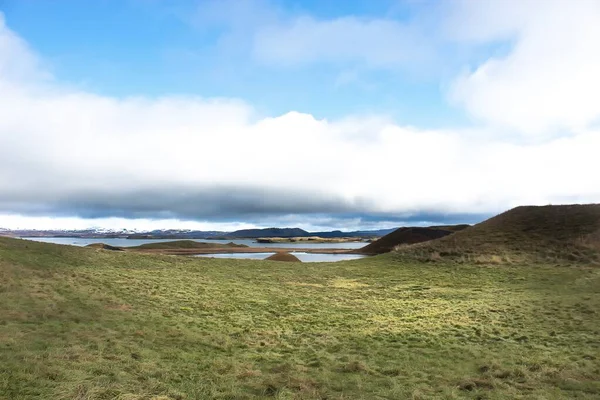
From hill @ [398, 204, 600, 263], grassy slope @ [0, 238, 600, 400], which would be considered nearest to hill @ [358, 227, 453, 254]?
hill @ [398, 204, 600, 263]

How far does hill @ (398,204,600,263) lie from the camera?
42.7 meters

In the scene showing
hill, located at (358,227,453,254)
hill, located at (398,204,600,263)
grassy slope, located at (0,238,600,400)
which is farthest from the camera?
hill, located at (358,227,453,254)

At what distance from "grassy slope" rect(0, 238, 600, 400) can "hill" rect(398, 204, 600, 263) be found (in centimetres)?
957

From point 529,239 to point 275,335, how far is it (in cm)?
4341

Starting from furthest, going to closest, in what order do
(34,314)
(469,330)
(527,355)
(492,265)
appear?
(492,265)
(469,330)
(34,314)
(527,355)

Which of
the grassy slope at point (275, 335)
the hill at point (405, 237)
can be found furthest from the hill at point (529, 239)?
the hill at point (405, 237)

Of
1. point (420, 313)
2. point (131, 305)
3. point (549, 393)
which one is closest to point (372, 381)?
point (549, 393)

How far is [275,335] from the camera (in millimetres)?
17281

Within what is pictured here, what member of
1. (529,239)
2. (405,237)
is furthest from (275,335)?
(405,237)

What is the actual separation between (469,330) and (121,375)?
15741mm

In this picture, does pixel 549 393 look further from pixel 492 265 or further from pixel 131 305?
pixel 492 265

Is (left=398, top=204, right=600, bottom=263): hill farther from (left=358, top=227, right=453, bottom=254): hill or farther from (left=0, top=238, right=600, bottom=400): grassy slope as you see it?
(left=358, top=227, right=453, bottom=254): hill

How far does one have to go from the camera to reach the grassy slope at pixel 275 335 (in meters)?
10.7

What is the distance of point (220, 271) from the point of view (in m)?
35.6
